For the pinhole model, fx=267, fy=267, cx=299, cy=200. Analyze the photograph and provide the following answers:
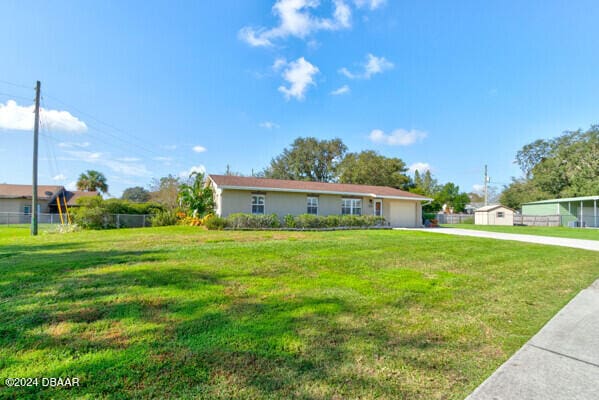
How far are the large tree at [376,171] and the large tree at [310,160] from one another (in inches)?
176

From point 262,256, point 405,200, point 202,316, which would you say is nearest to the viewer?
point 202,316

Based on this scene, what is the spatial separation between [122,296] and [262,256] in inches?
137

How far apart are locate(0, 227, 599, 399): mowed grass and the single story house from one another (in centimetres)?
2966

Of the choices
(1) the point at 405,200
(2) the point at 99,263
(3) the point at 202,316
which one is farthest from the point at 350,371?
(1) the point at 405,200

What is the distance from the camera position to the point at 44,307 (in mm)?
3457

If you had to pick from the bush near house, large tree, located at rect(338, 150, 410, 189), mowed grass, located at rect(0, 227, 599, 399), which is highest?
large tree, located at rect(338, 150, 410, 189)

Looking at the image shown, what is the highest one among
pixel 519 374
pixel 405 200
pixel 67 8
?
pixel 67 8

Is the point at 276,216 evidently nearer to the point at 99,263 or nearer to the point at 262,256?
the point at 262,256

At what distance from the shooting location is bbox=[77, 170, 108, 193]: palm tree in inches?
1471

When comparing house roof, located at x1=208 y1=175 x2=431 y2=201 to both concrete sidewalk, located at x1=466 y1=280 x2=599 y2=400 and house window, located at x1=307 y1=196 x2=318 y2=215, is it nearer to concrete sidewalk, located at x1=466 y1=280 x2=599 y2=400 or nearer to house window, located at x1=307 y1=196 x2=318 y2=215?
house window, located at x1=307 y1=196 x2=318 y2=215

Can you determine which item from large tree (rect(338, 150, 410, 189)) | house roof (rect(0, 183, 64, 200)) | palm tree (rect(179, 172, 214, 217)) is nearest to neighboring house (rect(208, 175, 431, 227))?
palm tree (rect(179, 172, 214, 217))

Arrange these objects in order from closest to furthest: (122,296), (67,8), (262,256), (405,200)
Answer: (122,296)
(262,256)
(67,8)
(405,200)

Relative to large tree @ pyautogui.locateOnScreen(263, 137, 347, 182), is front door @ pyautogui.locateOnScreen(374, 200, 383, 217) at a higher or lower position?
lower

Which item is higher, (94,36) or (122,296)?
(94,36)
